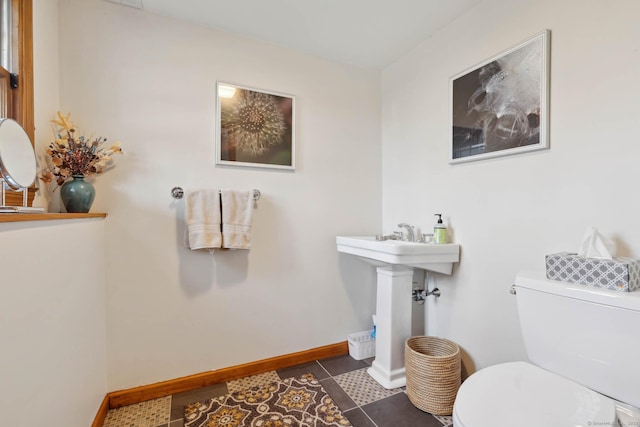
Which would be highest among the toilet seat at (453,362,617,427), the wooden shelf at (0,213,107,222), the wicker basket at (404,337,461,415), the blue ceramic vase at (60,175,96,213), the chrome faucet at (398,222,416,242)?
the blue ceramic vase at (60,175,96,213)

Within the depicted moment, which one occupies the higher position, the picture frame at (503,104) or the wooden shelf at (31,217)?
the picture frame at (503,104)

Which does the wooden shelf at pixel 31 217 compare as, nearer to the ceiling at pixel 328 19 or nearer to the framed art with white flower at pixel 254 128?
the framed art with white flower at pixel 254 128

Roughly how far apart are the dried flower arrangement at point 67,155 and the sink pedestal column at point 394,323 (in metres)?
1.70

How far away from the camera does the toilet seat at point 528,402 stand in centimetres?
81

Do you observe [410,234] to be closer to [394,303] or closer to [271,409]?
[394,303]

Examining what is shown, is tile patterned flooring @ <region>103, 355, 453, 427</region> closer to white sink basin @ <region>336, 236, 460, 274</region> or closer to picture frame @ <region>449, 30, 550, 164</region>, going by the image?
white sink basin @ <region>336, 236, 460, 274</region>

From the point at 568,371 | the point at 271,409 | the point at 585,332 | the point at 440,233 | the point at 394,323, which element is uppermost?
the point at 440,233

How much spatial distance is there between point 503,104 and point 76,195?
2.11m

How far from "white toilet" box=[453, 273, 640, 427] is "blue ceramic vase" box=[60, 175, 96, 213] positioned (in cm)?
174

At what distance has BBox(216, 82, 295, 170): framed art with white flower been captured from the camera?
69.5 inches

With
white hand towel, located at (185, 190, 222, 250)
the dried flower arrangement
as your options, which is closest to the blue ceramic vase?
the dried flower arrangement

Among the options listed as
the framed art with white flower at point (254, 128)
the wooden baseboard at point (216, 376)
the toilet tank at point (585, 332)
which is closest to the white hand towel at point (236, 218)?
the framed art with white flower at point (254, 128)

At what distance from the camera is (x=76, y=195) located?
1.32 meters

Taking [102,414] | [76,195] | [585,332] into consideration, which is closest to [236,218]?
[76,195]
